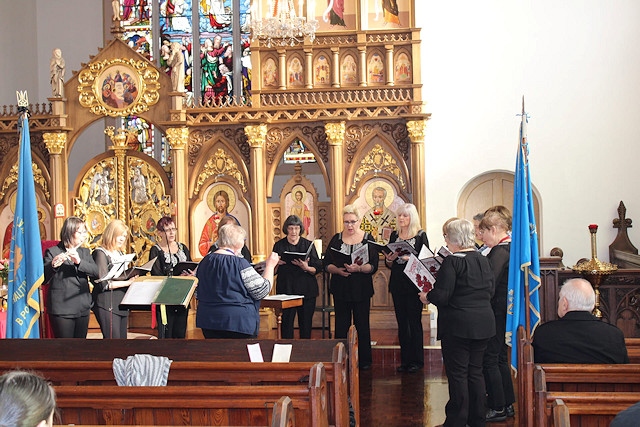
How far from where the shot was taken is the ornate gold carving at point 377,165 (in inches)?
438

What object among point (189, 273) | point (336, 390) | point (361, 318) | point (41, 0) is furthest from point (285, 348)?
point (41, 0)

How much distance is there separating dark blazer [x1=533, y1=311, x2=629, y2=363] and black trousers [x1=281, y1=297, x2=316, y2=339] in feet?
13.2

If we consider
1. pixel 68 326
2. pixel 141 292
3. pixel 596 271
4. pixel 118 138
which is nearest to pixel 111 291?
pixel 141 292

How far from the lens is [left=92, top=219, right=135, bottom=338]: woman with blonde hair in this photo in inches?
283

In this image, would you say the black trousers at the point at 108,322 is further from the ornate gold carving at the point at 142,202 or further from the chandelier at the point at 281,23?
the ornate gold carving at the point at 142,202

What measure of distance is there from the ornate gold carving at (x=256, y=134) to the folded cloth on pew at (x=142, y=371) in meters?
6.66


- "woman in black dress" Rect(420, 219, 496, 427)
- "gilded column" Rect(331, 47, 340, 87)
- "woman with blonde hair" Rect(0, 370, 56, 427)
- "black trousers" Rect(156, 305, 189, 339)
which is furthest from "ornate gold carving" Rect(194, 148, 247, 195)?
"woman with blonde hair" Rect(0, 370, 56, 427)

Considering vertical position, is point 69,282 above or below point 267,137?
below

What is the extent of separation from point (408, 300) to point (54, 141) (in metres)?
5.82

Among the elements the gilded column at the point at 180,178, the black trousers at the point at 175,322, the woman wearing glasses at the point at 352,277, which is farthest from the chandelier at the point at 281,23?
the black trousers at the point at 175,322

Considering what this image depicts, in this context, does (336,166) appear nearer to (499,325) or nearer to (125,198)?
(125,198)

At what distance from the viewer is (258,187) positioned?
439 inches

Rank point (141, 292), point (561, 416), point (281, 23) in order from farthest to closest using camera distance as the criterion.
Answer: point (281, 23), point (141, 292), point (561, 416)

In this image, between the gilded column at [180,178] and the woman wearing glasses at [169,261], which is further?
the gilded column at [180,178]
